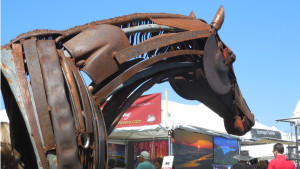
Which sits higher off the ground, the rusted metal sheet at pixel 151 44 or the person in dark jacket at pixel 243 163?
the rusted metal sheet at pixel 151 44

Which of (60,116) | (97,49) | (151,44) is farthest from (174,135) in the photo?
(60,116)

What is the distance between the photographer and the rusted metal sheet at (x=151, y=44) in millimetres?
2646

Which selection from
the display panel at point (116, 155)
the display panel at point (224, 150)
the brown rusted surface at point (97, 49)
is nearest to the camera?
the brown rusted surface at point (97, 49)

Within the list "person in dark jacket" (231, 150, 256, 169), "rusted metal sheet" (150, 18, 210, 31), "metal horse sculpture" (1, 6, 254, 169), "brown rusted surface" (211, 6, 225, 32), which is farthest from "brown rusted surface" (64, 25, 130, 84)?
"person in dark jacket" (231, 150, 256, 169)

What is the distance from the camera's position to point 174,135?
30.2ft

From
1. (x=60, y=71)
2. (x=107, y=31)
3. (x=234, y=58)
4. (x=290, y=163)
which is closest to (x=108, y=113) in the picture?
(x=107, y=31)

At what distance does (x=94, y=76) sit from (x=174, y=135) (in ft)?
22.5

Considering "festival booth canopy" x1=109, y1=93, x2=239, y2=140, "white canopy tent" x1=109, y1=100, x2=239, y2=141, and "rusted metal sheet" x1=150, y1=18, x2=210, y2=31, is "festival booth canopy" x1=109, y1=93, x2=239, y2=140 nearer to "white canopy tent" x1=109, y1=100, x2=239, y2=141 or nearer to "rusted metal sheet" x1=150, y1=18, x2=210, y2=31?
"white canopy tent" x1=109, y1=100, x2=239, y2=141

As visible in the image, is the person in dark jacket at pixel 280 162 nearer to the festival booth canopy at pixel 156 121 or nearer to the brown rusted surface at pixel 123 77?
the brown rusted surface at pixel 123 77

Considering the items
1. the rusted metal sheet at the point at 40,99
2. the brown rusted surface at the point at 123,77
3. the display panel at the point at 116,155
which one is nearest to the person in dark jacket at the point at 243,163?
the brown rusted surface at the point at 123,77

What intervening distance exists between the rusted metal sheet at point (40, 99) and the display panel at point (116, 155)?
25.4ft

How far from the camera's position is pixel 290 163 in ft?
17.5

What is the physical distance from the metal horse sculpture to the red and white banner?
5112mm

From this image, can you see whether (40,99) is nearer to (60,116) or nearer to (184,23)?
(60,116)
